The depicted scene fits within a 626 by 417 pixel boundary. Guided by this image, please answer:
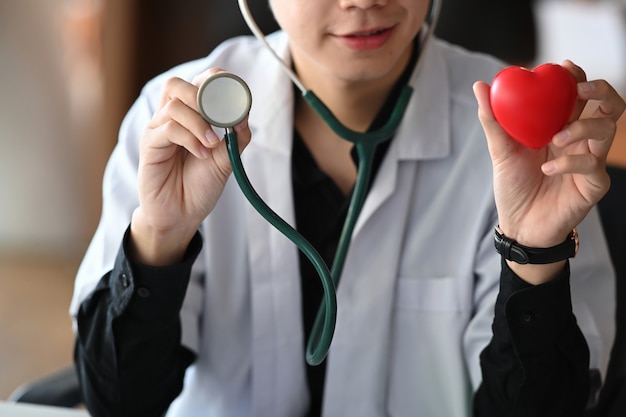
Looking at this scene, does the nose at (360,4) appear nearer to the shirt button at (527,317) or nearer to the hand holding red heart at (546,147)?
the hand holding red heart at (546,147)

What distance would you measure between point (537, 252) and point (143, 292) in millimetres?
465

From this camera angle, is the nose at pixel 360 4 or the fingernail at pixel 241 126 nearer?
the fingernail at pixel 241 126

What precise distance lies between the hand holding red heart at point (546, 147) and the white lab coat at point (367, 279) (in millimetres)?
233

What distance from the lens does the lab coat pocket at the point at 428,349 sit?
A: 1198mm

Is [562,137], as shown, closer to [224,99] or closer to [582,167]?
[582,167]

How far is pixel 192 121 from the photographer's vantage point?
912mm

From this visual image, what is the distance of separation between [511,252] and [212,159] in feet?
1.14

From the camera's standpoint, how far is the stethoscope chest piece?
833 mm

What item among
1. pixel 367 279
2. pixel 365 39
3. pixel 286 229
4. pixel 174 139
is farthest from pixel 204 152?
pixel 367 279

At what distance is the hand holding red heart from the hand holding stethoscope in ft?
0.87

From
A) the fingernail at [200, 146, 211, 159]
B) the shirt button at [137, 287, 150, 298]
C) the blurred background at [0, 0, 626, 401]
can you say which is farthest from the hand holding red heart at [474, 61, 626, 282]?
the blurred background at [0, 0, 626, 401]

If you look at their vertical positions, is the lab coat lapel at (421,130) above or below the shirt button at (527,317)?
above

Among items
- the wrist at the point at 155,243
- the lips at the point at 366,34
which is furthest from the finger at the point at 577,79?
the wrist at the point at 155,243

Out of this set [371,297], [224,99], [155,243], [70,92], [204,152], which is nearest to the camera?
[224,99]
